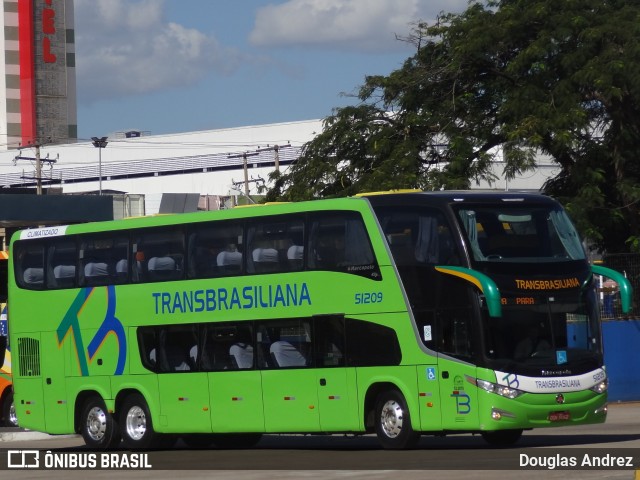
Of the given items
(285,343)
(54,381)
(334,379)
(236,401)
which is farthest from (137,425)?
(334,379)

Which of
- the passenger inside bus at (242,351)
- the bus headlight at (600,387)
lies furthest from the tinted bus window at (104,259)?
the bus headlight at (600,387)

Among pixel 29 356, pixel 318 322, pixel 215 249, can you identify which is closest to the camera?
pixel 318 322

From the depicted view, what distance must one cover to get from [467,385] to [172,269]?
5.81 meters

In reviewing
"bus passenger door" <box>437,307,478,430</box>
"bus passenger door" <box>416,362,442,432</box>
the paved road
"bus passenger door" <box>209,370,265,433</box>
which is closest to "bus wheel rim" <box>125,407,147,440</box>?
the paved road

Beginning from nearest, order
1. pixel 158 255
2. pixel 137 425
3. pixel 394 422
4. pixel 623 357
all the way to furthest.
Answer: pixel 394 422 → pixel 158 255 → pixel 137 425 → pixel 623 357

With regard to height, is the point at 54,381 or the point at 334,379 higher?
the point at 54,381

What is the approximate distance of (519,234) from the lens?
19.2m

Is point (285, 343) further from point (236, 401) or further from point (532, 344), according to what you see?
point (532, 344)

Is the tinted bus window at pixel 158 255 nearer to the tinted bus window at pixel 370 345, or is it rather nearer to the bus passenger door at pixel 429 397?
the tinted bus window at pixel 370 345

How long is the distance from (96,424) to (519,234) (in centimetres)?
852

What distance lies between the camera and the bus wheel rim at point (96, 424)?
23.1m

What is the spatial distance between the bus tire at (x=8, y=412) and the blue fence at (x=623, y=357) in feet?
44.1

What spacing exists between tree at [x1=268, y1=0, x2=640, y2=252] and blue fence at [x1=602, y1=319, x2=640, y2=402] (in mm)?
2058

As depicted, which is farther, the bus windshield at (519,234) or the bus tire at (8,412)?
the bus tire at (8,412)
